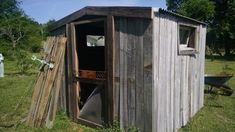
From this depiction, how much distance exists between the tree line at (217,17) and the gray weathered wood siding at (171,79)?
24.0 m

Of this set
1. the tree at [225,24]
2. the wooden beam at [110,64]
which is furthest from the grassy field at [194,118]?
the tree at [225,24]

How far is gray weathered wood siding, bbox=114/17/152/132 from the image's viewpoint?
15.6 feet

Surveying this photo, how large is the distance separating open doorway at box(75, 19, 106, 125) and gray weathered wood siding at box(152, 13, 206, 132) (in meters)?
1.27

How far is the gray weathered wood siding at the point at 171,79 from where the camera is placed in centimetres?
477

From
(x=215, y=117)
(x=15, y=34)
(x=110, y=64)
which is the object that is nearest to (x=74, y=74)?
(x=110, y=64)

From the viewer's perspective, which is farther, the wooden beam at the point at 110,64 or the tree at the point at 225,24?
the tree at the point at 225,24

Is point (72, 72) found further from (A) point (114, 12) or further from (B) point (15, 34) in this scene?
(B) point (15, 34)

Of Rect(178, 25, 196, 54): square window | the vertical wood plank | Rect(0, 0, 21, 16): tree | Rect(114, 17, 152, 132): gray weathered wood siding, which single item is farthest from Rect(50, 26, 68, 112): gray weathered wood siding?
Rect(0, 0, 21, 16): tree

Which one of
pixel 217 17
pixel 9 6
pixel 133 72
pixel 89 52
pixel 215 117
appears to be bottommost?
pixel 215 117

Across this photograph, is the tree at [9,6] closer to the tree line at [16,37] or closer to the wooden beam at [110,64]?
the tree line at [16,37]

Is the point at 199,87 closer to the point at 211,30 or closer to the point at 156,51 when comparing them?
the point at 156,51

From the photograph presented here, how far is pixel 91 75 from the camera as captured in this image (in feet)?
19.5

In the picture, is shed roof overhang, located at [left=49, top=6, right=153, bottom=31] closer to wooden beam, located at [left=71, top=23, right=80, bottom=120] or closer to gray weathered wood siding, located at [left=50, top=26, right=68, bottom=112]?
gray weathered wood siding, located at [left=50, top=26, right=68, bottom=112]

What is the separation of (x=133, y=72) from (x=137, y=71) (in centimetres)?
10
